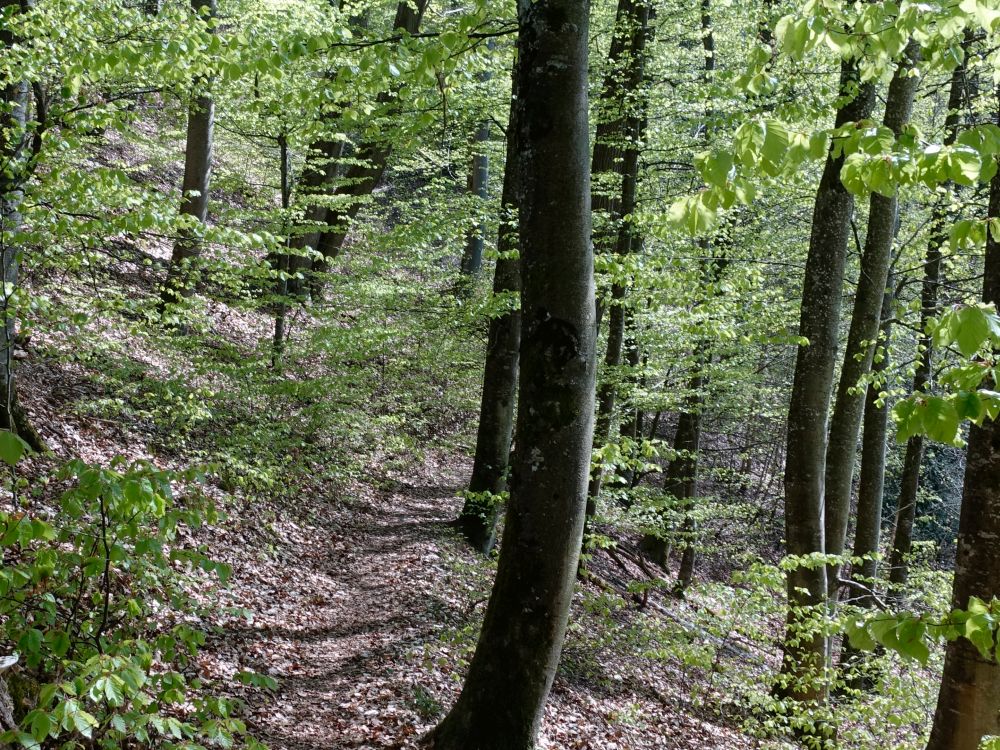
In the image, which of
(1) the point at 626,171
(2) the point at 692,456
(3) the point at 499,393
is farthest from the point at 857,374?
(3) the point at 499,393

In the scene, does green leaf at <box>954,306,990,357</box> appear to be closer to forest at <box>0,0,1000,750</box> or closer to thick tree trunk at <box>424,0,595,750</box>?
forest at <box>0,0,1000,750</box>

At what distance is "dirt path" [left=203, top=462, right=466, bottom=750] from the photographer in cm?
517

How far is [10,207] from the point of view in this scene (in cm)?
569

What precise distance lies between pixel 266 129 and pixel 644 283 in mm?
8065

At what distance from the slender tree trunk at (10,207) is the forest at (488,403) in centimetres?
6

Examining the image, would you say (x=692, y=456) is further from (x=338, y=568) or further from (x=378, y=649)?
(x=378, y=649)

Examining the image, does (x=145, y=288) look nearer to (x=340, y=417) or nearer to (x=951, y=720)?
(x=340, y=417)

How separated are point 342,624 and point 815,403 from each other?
17.0 ft

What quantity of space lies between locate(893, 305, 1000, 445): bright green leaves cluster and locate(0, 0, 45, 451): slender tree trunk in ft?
16.9

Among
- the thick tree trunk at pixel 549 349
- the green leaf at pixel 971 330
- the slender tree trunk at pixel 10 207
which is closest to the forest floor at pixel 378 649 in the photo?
the thick tree trunk at pixel 549 349

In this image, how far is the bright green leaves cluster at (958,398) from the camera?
6.68ft

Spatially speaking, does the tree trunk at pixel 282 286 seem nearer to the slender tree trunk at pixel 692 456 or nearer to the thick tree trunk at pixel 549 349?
the slender tree trunk at pixel 692 456

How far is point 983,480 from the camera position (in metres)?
3.11

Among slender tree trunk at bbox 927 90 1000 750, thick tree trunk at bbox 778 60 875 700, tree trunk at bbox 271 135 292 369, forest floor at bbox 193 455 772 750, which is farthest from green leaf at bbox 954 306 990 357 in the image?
tree trunk at bbox 271 135 292 369
